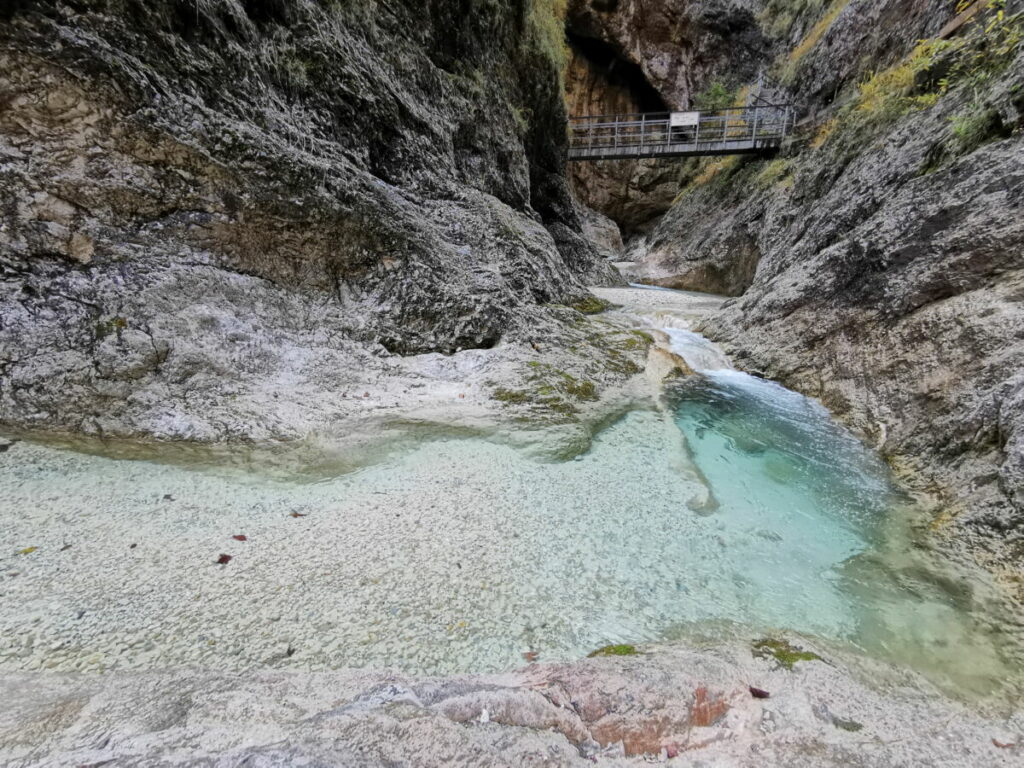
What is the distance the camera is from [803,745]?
1.72 m

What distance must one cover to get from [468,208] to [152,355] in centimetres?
604

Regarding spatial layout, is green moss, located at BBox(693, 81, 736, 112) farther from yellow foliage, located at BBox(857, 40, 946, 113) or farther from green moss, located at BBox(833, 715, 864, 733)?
green moss, located at BBox(833, 715, 864, 733)

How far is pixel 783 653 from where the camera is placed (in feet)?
7.43

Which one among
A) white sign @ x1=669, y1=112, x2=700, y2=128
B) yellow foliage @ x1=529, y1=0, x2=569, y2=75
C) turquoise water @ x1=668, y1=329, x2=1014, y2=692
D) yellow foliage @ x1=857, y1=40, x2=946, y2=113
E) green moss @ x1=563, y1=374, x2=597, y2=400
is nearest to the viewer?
turquoise water @ x1=668, y1=329, x2=1014, y2=692

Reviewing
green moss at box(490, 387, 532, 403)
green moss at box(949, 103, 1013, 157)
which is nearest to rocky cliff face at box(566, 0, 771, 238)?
green moss at box(949, 103, 1013, 157)

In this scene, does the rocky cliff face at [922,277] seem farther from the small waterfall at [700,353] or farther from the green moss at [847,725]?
the green moss at [847,725]

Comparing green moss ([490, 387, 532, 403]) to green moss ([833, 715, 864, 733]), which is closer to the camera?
green moss ([833, 715, 864, 733])

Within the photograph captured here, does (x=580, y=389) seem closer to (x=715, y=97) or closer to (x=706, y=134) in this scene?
(x=706, y=134)

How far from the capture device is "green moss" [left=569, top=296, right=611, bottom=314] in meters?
10.7

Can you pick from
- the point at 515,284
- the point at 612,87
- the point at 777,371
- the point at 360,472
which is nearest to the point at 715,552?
the point at 360,472

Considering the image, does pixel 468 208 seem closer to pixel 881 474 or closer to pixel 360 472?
pixel 360 472

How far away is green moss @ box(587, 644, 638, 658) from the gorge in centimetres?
9

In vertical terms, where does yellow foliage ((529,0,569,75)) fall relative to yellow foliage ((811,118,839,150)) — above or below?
above

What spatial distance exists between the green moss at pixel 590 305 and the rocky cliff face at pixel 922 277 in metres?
2.94
